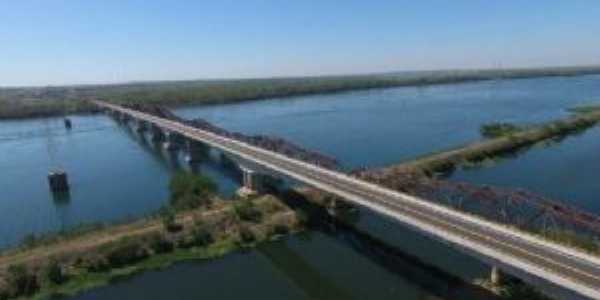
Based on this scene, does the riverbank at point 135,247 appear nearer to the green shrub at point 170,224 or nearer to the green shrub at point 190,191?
the green shrub at point 170,224

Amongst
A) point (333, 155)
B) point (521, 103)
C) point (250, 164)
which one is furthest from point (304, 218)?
point (521, 103)

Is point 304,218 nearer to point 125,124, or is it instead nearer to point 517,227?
point 517,227

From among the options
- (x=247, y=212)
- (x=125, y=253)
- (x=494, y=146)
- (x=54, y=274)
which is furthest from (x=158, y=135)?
(x=54, y=274)

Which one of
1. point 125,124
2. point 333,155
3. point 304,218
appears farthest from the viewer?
point 125,124

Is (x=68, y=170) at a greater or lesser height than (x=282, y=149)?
lesser

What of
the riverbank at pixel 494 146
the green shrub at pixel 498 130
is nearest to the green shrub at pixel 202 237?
the riverbank at pixel 494 146
